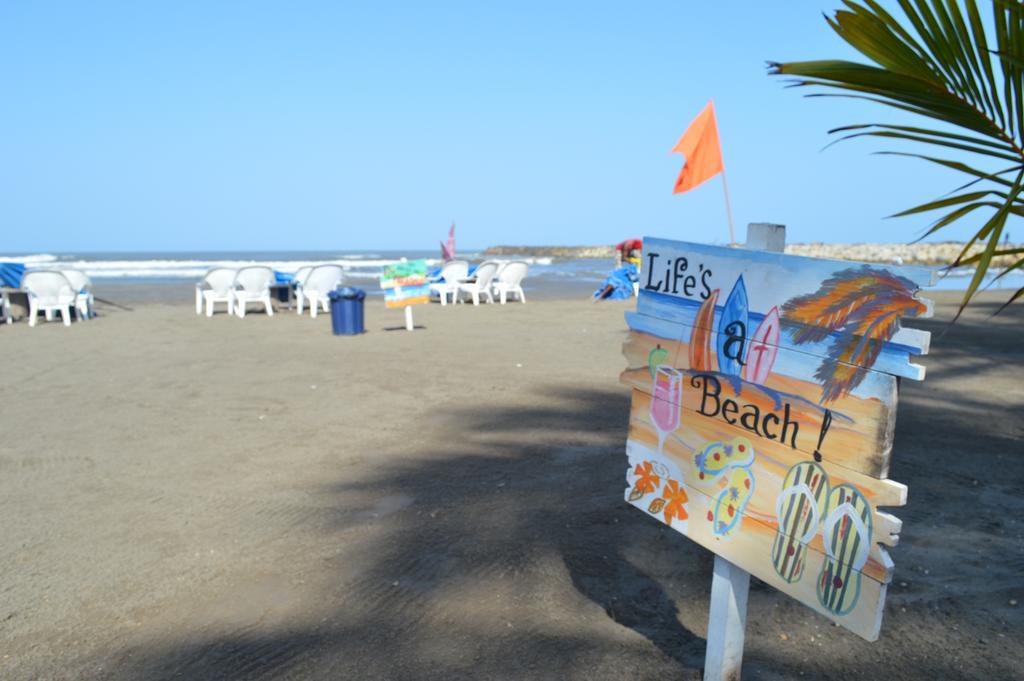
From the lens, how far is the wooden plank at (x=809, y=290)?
2.01 metres

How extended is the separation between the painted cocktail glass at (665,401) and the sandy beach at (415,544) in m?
0.89

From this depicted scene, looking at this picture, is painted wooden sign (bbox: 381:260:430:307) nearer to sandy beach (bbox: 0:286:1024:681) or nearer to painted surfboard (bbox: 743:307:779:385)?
sandy beach (bbox: 0:286:1024:681)

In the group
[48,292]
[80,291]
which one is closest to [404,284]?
[48,292]

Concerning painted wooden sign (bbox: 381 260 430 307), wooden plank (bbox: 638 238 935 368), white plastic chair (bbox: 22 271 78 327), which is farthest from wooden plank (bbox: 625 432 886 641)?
white plastic chair (bbox: 22 271 78 327)

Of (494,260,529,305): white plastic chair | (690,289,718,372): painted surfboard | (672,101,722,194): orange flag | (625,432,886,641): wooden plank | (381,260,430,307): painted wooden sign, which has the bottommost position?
(494,260,529,305): white plastic chair

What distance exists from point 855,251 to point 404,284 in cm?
6732

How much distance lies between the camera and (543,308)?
59.6 ft

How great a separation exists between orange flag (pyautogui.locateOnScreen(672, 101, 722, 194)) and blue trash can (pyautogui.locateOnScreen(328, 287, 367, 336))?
6.52m

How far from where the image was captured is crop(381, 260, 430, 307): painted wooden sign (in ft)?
43.3

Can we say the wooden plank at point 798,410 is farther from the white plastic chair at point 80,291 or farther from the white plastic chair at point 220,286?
the white plastic chair at point 80,291

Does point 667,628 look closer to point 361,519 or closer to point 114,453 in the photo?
point 361,519

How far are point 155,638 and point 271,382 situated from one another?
5.64 metres

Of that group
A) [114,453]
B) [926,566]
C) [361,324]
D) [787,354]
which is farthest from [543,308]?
[787,354]

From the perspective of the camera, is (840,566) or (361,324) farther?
(361,324)
